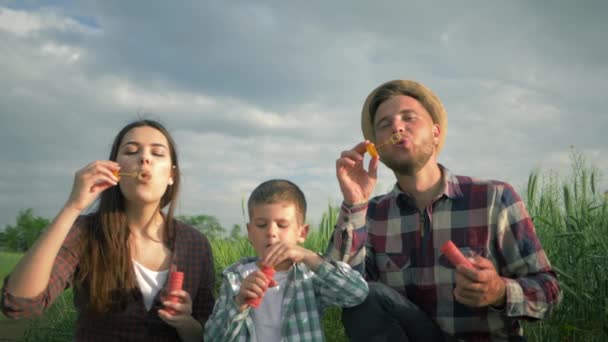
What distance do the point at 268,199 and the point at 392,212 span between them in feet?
2.79

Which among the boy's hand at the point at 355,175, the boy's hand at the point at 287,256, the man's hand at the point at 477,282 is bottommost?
the man's hand at the point at 477,282

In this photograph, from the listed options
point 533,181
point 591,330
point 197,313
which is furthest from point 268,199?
point 533,181

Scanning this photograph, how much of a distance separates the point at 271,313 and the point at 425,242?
0.94m

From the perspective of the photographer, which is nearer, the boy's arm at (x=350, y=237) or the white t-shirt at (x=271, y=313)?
the white t-shirt at (x=271, y=313)

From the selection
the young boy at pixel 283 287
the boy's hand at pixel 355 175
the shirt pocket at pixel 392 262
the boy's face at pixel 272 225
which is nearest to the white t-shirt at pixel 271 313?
the young boy at pixel 283 287

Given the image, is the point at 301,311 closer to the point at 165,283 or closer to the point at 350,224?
the point at 350,224

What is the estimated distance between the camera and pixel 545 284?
257 cm

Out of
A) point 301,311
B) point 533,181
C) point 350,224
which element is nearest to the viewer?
point 301,311

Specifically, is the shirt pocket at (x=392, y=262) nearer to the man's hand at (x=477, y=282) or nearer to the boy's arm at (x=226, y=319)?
the man's hand at (x=477, y=282)

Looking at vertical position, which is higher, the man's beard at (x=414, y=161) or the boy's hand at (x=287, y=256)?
the man's beard at (x=414, y=161)

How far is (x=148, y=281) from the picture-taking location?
3.04 meters

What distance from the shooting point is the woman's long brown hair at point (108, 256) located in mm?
2967

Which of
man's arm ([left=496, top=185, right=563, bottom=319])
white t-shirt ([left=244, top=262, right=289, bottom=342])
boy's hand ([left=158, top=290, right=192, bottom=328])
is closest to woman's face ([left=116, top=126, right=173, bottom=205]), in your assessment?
boy's hand ([left=158, top=290, right=192, bottom=328])

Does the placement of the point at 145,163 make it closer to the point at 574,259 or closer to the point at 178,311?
the point at 178,311
